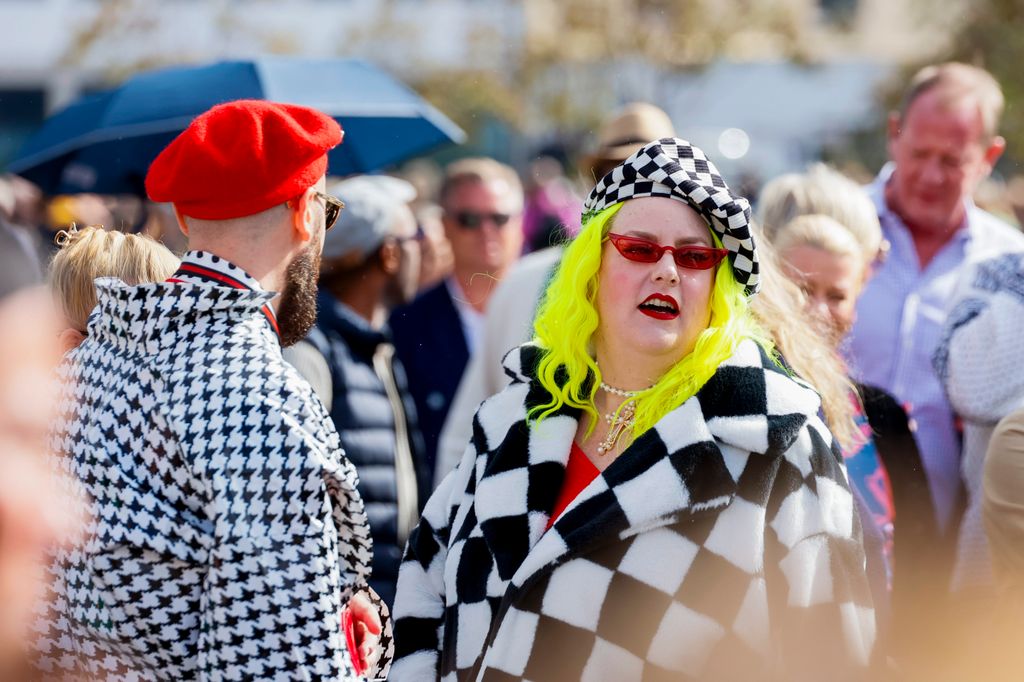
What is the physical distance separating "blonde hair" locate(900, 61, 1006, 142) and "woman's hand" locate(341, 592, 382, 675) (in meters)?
3.07

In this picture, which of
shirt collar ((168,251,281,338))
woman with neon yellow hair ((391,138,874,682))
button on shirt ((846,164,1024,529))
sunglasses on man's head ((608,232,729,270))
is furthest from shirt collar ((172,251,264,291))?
button on shirt ((846,164,1024,529))

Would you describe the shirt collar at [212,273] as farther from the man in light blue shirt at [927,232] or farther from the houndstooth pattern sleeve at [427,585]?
the man in light blue shirt at [927,232]

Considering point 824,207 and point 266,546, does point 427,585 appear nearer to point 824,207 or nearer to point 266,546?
point 266,546

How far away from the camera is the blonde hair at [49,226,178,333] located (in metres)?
2.75

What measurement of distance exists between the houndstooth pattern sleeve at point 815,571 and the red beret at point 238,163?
1.13 meters

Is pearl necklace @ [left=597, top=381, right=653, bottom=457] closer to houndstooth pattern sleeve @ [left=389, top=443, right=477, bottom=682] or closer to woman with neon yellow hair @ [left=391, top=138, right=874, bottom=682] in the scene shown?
woman with neon yellow hair @ [left=391, top=138, right=874, bottom=682]

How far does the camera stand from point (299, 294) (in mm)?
2637

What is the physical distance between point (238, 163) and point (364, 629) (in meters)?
0.99

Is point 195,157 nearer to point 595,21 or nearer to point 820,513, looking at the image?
point 820,513

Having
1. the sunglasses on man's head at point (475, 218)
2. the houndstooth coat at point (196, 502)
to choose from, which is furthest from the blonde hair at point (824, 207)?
the sunglasses on man's head at point (475, 218)

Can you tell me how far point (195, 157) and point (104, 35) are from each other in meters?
24.3

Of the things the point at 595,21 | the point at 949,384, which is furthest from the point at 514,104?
the point at 949,384

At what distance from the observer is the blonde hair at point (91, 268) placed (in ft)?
9.03

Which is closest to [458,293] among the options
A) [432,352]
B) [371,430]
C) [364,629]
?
[432,352]
